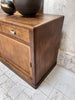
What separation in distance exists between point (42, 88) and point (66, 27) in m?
0.90

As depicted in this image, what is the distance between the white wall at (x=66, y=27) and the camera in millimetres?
1007

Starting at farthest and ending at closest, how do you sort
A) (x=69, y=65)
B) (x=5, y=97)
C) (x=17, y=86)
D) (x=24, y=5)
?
(x=69, y=65), (x=17, y=86), (x=5, y=97), (x=24, y=5)

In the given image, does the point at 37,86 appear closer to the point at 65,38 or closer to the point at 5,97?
Answer: the point at 5,97

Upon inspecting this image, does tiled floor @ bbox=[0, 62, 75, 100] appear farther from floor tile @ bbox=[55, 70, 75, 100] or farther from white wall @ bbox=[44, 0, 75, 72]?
white wall @ bbox=[44, 0, 75, 72]

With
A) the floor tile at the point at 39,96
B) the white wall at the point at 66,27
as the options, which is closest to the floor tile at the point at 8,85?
the floor tile at the point at 39,96

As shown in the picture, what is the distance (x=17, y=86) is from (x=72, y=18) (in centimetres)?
116

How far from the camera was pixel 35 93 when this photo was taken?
1.02 metres

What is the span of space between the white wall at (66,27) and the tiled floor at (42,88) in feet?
0.71

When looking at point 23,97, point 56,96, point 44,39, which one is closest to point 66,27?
point 44,39

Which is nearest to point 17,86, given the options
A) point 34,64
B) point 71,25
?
point 34,64

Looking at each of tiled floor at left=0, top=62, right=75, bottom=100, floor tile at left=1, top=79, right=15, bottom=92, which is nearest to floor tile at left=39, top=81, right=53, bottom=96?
tiled floor at left=0, top=62, right=75, bottom=100

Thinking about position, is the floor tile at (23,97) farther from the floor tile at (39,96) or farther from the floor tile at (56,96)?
the floor tile at (56,96)

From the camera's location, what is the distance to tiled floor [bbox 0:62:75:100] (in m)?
0.99

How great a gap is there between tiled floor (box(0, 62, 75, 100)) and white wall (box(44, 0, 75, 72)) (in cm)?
22
